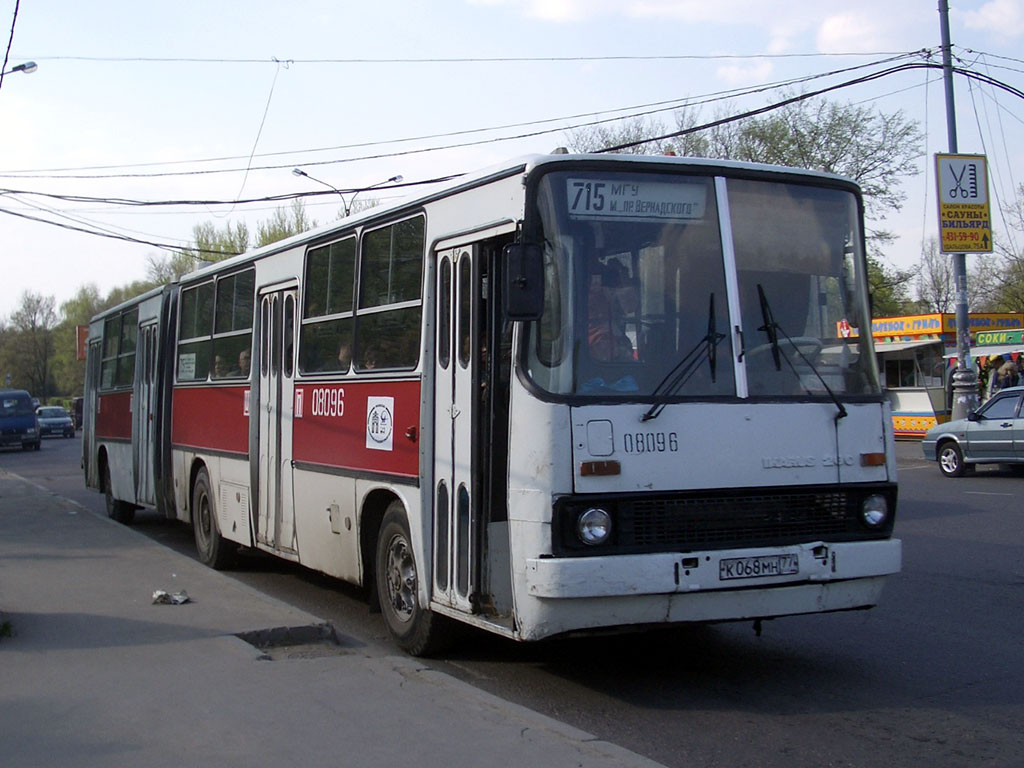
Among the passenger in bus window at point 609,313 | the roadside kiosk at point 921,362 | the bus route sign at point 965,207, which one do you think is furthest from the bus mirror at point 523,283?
the roadside kiosk at point 921,362

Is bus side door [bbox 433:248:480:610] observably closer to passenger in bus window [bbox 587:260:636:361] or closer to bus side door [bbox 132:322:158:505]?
passenger in bus window [bbox 587:260:636:361]

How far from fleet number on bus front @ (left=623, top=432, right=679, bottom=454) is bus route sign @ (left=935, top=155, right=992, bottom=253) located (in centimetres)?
1852

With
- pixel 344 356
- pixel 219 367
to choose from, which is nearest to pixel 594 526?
pixel 344 356

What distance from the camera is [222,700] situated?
19.8ft

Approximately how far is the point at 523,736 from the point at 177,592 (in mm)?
4884

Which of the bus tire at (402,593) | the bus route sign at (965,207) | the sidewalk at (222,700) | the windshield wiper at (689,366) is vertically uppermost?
the bus route sign at (965,207)

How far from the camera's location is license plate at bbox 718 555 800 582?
6.11 m

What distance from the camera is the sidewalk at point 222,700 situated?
5145 mm

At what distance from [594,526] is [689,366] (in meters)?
1.05

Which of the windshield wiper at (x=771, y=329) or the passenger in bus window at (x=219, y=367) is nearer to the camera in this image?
the windshield wiper at (x=771, y=329)

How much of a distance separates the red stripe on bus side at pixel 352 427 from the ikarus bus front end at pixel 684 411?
4.68 feet

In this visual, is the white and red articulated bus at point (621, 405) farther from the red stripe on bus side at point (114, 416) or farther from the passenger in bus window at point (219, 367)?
the red stripe on bus side at point (114, 416)

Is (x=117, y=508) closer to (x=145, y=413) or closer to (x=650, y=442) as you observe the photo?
(x=145, y=413)

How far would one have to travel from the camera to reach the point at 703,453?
20.2 ft
